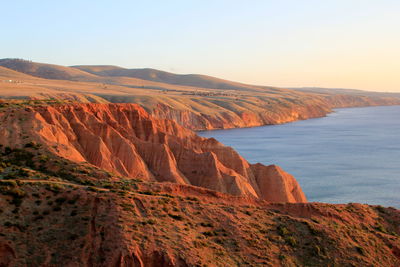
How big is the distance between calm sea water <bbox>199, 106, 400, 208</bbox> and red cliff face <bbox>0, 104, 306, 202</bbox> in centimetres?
1555

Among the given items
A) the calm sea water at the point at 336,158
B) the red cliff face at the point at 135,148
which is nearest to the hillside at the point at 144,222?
the red cliff face at the point at 135,148

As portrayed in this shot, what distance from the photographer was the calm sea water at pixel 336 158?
74438 millimetres

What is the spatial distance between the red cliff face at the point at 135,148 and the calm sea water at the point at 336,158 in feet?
51.0

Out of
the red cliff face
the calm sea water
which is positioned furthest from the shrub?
the calm sea water

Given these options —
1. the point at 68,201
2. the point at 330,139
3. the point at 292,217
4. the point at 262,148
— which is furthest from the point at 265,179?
the point at 330,139

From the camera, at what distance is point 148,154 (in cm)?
5350

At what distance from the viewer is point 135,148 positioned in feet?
176

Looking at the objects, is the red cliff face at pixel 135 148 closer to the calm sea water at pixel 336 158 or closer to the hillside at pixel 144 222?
the hillside at pixel 144 222

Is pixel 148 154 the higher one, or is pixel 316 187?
pixel 148 154

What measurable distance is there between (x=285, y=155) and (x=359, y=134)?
194 ft

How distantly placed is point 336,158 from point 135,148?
68.2 metres

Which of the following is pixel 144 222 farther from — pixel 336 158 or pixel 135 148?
pixel 336 158

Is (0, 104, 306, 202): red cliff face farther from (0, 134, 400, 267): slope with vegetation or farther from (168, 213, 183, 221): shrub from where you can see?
(168, 213, 183, 221): shrub

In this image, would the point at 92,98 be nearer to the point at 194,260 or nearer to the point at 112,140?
the point at 112,140
